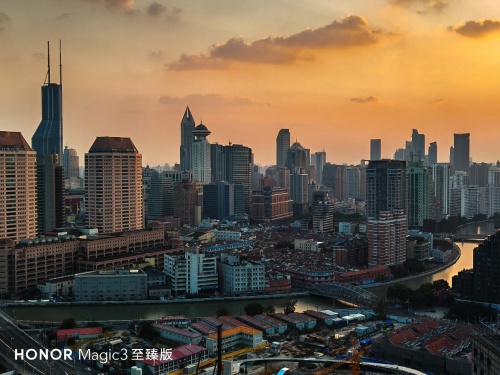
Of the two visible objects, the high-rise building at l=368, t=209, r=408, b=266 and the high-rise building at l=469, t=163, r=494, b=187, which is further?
the high-rise building at l=469, t=163, r=494, b=187

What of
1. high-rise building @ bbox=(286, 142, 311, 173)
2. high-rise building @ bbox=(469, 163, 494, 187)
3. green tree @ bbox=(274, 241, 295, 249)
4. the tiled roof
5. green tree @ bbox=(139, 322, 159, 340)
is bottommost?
green tree @ bbox=(139, 322, 159, 340)

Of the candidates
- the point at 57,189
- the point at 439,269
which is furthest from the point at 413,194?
the point at 57,189

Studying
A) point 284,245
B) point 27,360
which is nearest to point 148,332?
point 27,360

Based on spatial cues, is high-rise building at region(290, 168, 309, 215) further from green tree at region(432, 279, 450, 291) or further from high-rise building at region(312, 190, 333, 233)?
green tree at region(432, 279, 450, 291)

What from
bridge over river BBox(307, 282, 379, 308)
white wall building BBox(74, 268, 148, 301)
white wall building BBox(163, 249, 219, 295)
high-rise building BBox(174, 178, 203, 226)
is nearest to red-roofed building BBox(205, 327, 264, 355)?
bridge over river BBox(307, 282, 379, 308)

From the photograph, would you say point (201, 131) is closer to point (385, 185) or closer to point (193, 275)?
point (385, 185)

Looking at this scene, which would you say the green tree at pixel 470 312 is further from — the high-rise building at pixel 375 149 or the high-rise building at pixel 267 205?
the high-rise building at pixel 375 149

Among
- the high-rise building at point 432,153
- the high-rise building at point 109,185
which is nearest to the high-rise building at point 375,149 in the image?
the high-rise building at point 432,153
